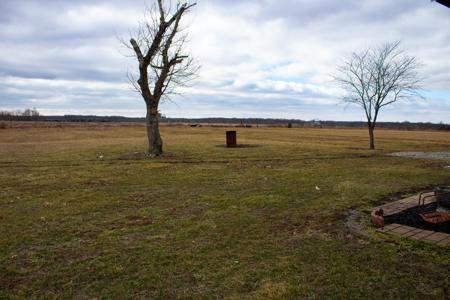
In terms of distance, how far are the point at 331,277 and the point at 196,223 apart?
291cm

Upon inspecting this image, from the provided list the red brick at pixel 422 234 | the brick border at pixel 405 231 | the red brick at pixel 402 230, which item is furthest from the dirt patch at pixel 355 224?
the red brick at pixel 422 234

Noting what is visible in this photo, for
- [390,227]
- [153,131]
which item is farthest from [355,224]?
[153,131]

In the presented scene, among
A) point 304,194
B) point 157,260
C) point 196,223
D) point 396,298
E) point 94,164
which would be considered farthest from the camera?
point 94,164

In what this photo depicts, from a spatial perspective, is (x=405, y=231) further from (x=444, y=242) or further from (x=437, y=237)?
(x=444, y=242)

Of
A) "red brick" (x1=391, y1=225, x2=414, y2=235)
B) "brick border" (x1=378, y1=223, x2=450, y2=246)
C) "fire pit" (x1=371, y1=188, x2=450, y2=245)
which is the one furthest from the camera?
"red brick" (x1=391, y1=225, x2=414, y2=235)

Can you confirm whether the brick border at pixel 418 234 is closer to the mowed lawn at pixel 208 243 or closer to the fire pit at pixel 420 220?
the fire pit at pixel 420 220

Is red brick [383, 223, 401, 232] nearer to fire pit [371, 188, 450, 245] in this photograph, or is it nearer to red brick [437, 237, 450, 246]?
fire pit [371, 188, 450, 245]

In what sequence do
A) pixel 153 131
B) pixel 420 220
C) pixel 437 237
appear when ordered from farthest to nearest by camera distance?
pixel 153 131, pixel 420 220, pixel 437 237

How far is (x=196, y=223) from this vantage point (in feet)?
21.8

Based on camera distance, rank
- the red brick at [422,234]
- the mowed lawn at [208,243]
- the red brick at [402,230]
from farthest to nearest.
Answer: the red brick at [402,230] < the red brick at [422,234] < the mowed lawn at [208,243]

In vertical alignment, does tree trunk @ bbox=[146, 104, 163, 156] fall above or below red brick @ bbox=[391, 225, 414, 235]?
above

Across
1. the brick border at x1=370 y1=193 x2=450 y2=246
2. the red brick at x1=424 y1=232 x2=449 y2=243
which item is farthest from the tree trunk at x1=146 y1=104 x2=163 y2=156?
the red brick at x1=424 y1=232 x2=449 y2=243

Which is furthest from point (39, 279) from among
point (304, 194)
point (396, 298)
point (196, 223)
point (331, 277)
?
point (304, 194)

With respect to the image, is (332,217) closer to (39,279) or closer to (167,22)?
(39,279)
